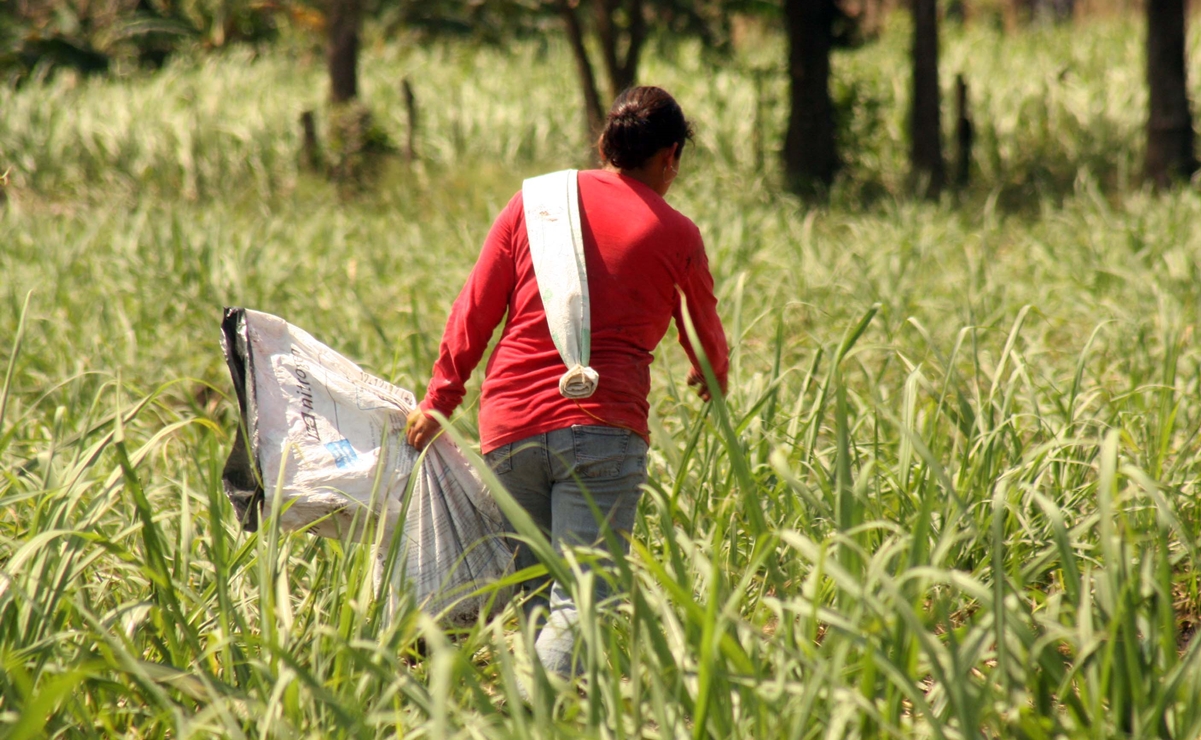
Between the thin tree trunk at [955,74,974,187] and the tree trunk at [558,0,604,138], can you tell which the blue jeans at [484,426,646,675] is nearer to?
the tree trunk at [558,0,604,138]

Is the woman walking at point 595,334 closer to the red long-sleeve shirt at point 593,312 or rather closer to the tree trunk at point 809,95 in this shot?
the red long-sleeve shirt at point 593,312

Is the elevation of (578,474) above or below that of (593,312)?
below

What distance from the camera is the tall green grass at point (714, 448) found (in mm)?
1702

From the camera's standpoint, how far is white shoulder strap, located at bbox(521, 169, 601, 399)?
2.13 metres

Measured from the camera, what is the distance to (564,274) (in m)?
2.16

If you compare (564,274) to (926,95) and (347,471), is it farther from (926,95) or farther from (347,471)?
(926,95)

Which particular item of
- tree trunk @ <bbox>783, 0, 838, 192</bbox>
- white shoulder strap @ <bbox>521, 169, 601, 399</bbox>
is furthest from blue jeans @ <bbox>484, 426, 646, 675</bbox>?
tree trunk @ <bbox>783, 0, 838, 192</bbox>

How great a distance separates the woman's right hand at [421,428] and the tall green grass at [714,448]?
29 centimetres

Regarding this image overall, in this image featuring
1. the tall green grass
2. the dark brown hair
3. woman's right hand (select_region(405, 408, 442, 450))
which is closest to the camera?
the tall green grass

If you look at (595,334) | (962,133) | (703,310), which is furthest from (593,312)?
(962,133)

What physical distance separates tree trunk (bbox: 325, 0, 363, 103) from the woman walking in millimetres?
8937

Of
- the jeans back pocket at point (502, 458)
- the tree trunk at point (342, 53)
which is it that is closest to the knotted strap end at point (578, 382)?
the jeans back pocket at point (502, 458)

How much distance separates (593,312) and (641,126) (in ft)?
1.20

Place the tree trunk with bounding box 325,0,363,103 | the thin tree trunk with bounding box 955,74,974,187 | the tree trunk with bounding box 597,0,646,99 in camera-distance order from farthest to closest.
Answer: the tree trunk with bounding box 325,0,363,103, the thin tree trunk with bounding box 955,74,974,187, the tree trunk with bounding box 597,0,646,99
